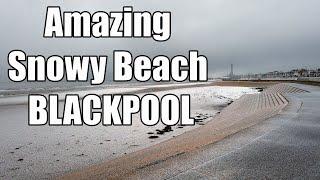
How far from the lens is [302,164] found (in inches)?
185

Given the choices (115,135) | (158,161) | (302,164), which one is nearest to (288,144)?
(302,164)

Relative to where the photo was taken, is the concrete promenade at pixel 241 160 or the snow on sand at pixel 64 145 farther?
the snow on sand at pixel 64 145

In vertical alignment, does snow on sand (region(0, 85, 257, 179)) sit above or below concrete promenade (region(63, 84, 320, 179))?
below

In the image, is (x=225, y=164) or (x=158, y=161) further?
(x=158, y=161)

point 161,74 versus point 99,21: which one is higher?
point 99,21

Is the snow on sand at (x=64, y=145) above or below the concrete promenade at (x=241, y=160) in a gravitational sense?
below

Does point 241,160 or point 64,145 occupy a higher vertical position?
point 241,160

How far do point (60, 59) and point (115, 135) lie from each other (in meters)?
3.00

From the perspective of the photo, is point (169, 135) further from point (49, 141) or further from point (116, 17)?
point (116, 17)

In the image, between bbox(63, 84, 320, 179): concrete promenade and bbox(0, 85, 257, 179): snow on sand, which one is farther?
bbox(0, 85, 257, 179): snow on sand

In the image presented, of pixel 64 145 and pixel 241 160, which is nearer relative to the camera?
pixel 241 160

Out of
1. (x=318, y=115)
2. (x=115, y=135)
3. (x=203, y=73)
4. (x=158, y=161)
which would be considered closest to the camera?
(x=158, y=161)

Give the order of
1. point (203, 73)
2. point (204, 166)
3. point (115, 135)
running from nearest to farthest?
1. point (204, 166)
2. point (115, 135)
3. point (203, 73)

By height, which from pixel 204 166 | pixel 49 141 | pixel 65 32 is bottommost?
pixel 49 141
